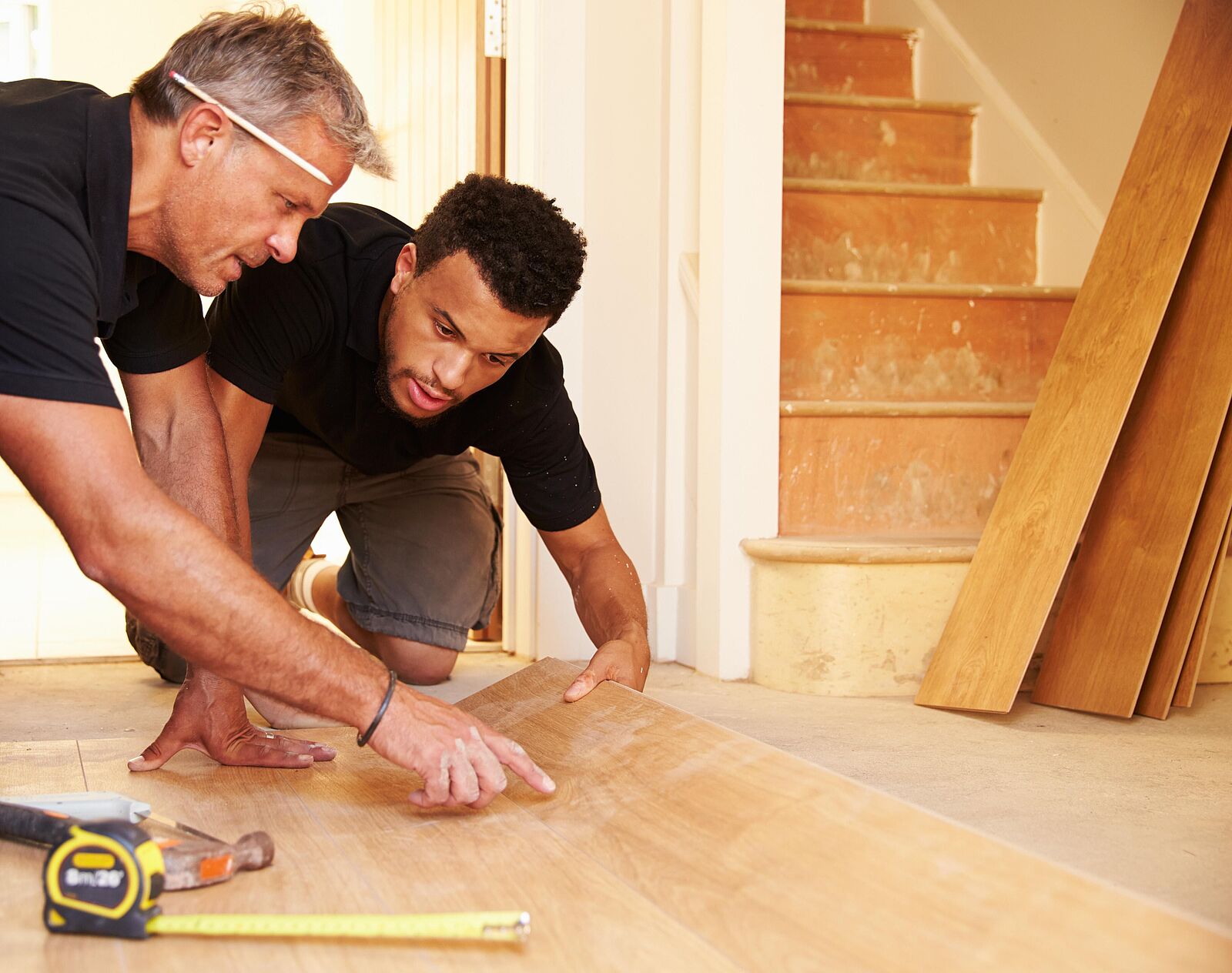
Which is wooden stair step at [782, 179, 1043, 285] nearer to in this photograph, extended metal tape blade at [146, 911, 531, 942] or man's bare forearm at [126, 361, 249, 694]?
man's bare forearm at [126, 361, 249, 694]

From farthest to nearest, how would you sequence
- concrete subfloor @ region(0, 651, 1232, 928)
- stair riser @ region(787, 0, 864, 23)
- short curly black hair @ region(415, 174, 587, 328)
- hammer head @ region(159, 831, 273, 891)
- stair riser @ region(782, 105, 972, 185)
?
stair riser @ region(787, 0, 864, 23)
stair riser @ region(782, 105, 972, 185)
short curly black hair @ region(415, 174, 587, 328)
concrete subfloor @ region(0, 651, 1232, 928)
hammer head @ region(159, 831, 273, 891)

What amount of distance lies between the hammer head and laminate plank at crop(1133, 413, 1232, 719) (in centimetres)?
A: 176

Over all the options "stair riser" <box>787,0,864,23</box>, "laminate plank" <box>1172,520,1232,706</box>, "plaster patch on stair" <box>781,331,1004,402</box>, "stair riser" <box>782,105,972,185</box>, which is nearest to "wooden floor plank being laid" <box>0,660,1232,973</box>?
"laminate plank" <box>1172,520,1232,706</box>

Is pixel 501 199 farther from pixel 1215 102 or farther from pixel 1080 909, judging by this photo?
pixel 1215 102

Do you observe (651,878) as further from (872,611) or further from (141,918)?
(872,611)

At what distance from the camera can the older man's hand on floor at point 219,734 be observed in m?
1.56

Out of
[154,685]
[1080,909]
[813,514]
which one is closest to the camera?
[1080,909]

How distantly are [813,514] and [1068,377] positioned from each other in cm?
66

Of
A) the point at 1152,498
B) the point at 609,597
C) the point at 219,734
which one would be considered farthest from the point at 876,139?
the point at 219,734

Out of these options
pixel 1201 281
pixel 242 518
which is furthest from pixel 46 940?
pixel 1201 281

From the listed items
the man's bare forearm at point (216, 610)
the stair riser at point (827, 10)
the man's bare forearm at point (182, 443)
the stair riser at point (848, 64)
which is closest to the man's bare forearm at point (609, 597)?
the man's bare forearm at point (182, 443)

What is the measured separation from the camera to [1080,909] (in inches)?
33.9

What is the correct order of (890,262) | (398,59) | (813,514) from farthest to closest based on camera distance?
(398,59), (890,262), (813,514)

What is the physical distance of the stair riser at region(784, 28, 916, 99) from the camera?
3830 mm
